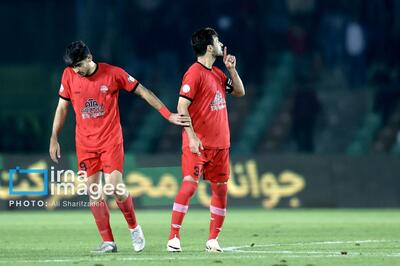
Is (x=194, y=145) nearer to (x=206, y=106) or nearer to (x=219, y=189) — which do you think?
(x=206, y=106)

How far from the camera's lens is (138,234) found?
1058cm

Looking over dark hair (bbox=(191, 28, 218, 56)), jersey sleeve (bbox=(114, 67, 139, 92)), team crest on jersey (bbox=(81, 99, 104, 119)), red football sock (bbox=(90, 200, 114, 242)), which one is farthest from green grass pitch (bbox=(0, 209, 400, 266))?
dark hair (bbox=(191, 28, 218, 56))

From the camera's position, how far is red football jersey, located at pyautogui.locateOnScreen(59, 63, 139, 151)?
34.5 ft

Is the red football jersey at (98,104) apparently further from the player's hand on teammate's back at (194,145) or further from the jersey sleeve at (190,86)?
the player's hand on teammate's back at (194,145)

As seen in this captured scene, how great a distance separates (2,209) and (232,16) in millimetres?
8314

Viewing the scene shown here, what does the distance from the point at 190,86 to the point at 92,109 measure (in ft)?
2.95

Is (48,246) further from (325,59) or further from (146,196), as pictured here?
(325,59)

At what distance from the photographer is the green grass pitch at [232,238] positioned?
970 centimetres

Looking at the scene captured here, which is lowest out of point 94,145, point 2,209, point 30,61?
point 2,209

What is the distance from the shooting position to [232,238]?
12.8 metres

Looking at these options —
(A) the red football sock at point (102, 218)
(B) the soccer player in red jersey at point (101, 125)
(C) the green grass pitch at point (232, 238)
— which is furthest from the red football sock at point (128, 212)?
(C) the green grass pitch at point (232, 238)

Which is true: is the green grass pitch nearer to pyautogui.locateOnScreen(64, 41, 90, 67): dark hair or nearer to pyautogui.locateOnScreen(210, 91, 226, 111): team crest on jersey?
pyautogui.locateOnScreen(210, 91, 226, 111): team crest on jersey

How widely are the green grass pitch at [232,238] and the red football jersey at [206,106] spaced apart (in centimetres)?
101

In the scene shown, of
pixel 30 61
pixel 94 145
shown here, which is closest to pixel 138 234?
pixel 94 145
